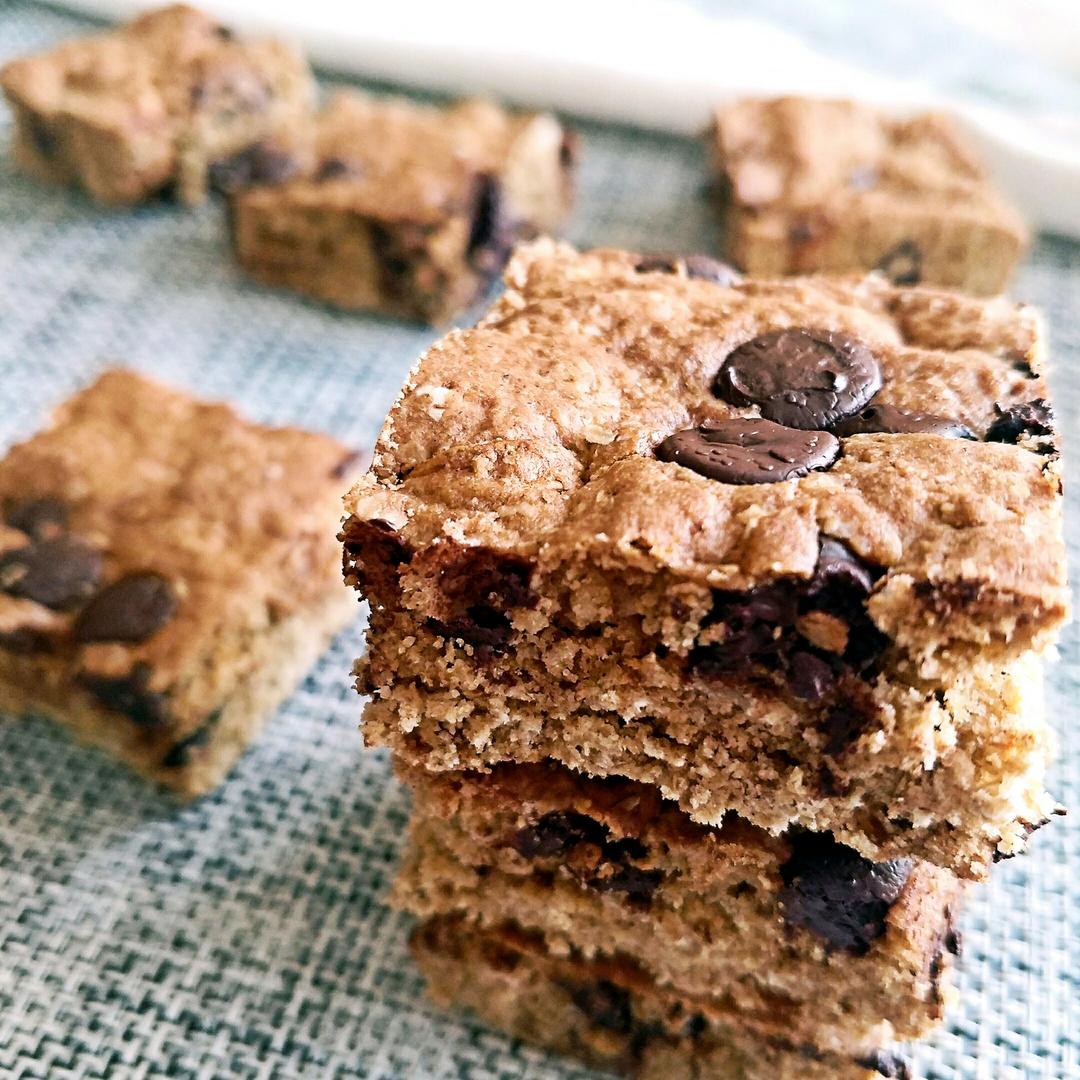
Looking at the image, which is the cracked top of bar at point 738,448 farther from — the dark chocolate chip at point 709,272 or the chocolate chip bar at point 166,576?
the chocolate chip bar at point 166,576

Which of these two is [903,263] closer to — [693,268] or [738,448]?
[693,268]

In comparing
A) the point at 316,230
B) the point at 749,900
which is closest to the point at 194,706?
the point at 749,900

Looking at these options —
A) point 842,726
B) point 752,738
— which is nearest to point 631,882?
point 752,738

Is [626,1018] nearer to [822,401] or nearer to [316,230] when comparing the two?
[822,401]

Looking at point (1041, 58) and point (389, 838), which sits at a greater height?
point (1041, 58)

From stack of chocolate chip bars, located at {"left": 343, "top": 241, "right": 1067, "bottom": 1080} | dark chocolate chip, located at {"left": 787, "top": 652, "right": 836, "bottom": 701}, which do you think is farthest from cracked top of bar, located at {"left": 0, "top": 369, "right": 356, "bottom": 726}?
dark chocolate chip, located at {"left": 787, "top": 652, "right": 836, "bottom": 701}

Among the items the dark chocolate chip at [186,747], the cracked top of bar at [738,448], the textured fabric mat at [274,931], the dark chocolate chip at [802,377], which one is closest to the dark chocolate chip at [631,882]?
the textured fabric mat at [274,931]
